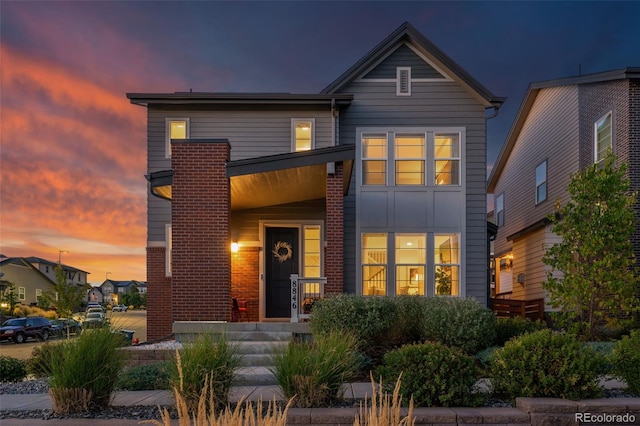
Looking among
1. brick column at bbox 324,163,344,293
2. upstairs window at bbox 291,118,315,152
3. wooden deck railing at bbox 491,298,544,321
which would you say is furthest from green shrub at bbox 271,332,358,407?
wooden deck railing at bbox 491,298,544,321

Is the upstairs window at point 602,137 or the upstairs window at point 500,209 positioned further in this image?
the upstairs window at point 500,209

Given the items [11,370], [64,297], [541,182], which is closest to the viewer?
[11,370]

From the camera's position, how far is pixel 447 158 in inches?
586

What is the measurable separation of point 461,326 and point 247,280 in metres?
7.11

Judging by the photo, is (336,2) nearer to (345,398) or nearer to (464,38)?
(464,38)

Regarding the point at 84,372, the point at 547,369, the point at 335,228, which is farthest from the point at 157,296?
the point at 547,369

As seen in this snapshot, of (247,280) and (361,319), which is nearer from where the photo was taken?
(361,319)

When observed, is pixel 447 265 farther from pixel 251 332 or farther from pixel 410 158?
pixel 251 332

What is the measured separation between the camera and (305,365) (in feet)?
19.5

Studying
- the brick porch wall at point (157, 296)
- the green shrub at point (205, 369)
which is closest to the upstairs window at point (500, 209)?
the brick porch wall at point (157, 296)

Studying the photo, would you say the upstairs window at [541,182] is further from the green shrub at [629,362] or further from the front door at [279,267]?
the green shrub at [629,362]

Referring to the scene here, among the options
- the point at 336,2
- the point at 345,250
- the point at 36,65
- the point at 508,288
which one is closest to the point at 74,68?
the point at 36,65

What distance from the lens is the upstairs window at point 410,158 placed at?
1484 centimetres

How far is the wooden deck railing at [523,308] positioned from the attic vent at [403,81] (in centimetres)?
781
